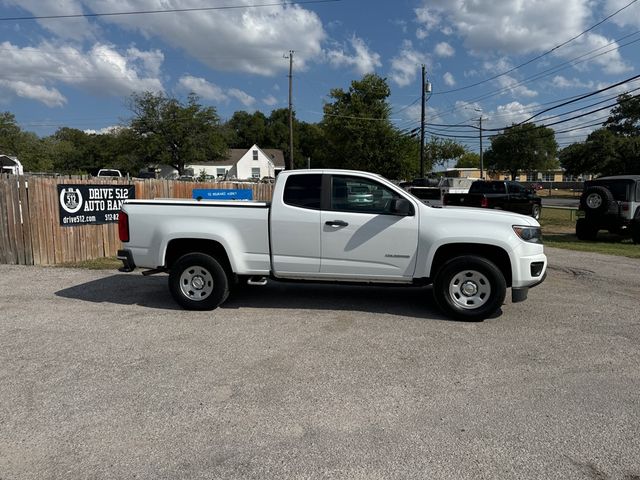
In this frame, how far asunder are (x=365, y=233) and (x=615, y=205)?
1160 cm

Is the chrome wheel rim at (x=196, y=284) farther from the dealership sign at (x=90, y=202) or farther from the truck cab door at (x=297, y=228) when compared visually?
the dealership sign at (x=90, y=202)

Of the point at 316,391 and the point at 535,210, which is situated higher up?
the point at 535,210

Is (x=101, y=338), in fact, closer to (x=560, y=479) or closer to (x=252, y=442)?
(x=252, y=442)

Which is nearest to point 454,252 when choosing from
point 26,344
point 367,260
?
point 367,260

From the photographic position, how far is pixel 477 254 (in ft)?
19.7

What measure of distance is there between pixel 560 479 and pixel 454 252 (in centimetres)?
346

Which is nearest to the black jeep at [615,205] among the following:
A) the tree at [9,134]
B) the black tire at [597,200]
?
the black tire at [597,200]

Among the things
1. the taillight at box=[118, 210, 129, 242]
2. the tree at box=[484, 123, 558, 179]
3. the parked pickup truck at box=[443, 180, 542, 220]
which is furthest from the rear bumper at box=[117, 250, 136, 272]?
the tree at box=[484, 123, 558, 179]

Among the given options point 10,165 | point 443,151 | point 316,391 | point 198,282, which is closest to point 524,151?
point 443,151

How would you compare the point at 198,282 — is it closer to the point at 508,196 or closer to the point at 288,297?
the point at 288,297

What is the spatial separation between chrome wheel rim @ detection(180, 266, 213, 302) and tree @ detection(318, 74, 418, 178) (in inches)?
1644

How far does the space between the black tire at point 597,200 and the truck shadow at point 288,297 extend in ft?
31.4

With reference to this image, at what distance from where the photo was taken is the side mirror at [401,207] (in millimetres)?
5828

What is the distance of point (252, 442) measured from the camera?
3230 mm
